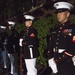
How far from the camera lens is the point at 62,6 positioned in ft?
17.1

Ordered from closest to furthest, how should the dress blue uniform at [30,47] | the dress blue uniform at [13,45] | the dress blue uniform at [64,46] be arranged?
the dress blue uniform at [64,46]
the dress blue uniform at [30,47]
the dress blue uniform at [13,45]

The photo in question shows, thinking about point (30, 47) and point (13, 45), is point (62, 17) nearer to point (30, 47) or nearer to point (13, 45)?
point (30, 47)

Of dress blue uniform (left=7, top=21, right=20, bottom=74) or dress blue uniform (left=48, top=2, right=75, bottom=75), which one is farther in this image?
dress blue uniform (left=7, top=21, right=20, bottom=74)

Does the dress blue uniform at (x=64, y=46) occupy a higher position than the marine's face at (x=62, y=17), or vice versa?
the marine's face at (x=62, y=17)

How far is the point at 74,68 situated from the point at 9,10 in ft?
42.4

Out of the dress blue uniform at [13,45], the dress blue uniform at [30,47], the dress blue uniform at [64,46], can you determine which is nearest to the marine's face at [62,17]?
the dress blue uniform at [64,46]

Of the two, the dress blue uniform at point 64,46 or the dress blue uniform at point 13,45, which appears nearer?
the dress blue uniform at point 64,46

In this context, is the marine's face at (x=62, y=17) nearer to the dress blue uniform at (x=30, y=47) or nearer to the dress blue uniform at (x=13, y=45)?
the dress blue uniform at (x=30, y=47)

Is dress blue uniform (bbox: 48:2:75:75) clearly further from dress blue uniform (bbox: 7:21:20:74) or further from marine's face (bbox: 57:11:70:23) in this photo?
dress blue uniform (bbox: 7:21:20:74)

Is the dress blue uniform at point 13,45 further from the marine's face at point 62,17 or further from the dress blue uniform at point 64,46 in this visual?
the marine's face at point 62,17

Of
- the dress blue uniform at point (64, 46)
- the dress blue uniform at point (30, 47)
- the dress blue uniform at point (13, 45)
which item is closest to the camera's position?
the dress blue uniform at point (64, 46)

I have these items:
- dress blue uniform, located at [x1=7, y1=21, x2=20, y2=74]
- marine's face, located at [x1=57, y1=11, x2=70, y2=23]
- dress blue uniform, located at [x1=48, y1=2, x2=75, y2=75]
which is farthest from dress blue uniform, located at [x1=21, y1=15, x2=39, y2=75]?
marine's face, located at [x1=57, y1=11, x2=70, y2=23]

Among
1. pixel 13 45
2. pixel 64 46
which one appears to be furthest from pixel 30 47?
pixel 64 46

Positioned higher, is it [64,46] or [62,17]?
[62,17]
